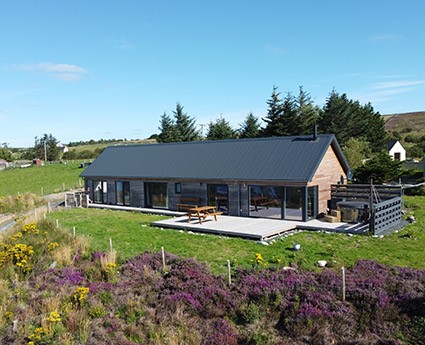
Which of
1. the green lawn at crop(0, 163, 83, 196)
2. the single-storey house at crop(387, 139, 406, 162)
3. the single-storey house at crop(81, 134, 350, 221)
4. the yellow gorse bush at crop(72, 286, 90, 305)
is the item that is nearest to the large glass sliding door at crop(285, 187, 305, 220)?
the single-storey house at crop(81, 134, 350, 221)

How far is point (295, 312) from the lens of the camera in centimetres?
1029

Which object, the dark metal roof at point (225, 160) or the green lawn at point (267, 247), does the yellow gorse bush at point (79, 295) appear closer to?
the green lawn at point (267, 247)

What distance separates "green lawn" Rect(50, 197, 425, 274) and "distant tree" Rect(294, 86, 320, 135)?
28381mm

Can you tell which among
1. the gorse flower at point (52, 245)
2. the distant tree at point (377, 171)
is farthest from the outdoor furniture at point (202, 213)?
the distant tree at point (377, 171)

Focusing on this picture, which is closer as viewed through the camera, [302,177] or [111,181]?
[302,177]

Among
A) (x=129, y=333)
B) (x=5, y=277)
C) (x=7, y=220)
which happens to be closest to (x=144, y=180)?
(x=7, y=220)

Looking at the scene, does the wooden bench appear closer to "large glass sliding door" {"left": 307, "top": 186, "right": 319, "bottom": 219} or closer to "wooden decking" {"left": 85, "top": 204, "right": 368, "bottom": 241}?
"wooden decking" {"left": 85, "top": 204, "right": 368, "bottom": 241}

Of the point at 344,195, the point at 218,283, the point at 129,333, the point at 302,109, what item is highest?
the point at 302,109

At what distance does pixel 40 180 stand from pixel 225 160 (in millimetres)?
34151

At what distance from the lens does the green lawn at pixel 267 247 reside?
542 inches

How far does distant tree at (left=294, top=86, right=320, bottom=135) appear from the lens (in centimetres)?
4791

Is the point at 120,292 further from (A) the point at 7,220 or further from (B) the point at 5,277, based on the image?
(A) the point at 7,220

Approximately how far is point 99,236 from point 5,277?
4967 mm

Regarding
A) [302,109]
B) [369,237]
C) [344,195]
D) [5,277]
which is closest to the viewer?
[5,277]
